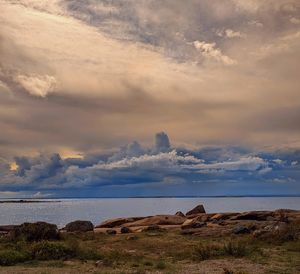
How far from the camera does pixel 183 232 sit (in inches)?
1647

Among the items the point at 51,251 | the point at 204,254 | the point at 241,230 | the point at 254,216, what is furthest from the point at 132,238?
the point at 254,216

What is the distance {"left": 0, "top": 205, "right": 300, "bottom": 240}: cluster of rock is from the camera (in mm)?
35625

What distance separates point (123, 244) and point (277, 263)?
14.3 metres

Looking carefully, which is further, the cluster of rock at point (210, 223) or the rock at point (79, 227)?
the rock at point (79, 227)

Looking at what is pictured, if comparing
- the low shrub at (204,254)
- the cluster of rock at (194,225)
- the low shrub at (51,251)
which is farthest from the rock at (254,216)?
the low shrub at (51,251)

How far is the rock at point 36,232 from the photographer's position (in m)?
34.6

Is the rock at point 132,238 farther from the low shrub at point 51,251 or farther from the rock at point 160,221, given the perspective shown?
the rock at point 160,221

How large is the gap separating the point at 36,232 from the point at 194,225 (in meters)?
18.3

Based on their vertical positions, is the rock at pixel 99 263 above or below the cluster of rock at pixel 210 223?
below

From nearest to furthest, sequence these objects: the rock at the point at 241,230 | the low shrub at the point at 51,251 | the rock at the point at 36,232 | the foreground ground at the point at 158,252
A: the foreground ground at the point at 158,252
the low shrub at the point at 51,251
the rock at the point at 36,232
the rock at the point at 241,230

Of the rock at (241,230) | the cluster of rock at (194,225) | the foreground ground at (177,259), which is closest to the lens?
the foreground ground at (177,259)

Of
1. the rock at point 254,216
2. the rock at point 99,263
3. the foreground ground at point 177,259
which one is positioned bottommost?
the foreground ground at point 177,259

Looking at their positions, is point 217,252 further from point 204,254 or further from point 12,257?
point 12,257

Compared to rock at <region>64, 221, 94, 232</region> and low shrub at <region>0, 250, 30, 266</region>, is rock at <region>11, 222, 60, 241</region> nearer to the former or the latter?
low shrub at <region>0, 250, 30, 266</region>
